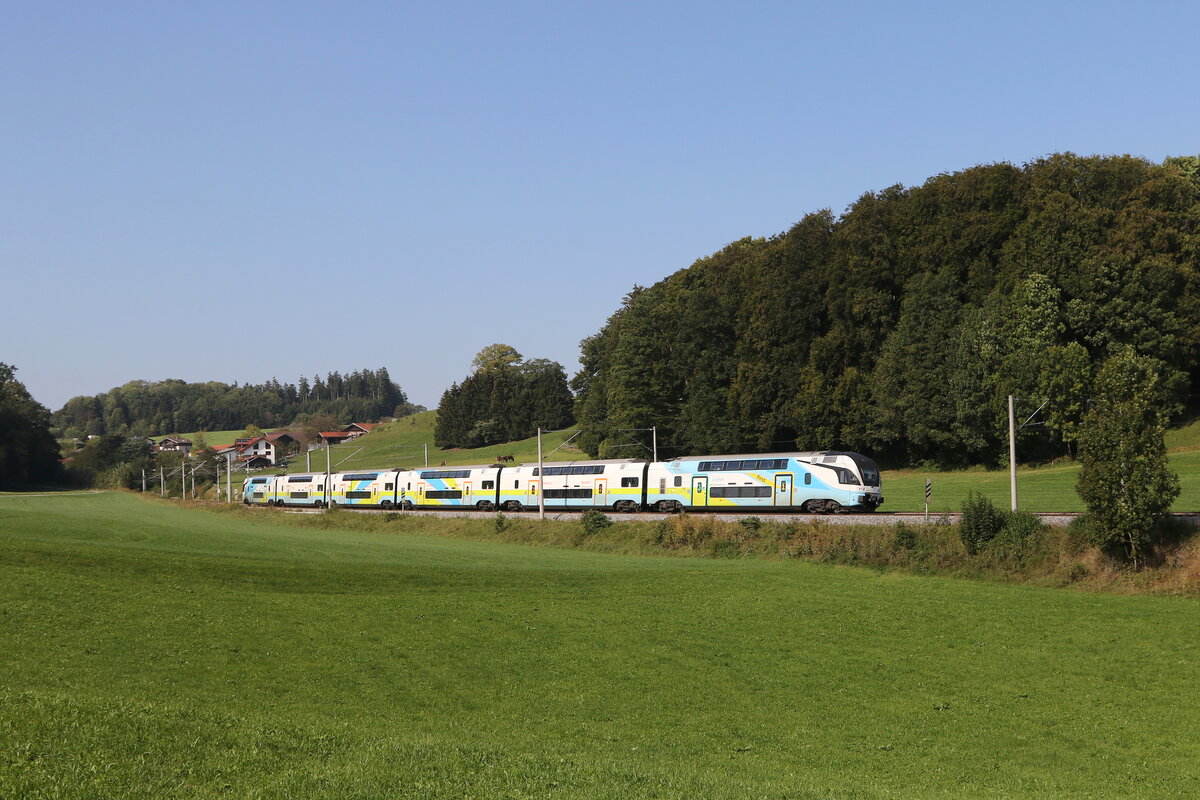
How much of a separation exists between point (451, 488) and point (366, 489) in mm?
12475

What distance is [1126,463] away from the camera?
A: 1447 inches

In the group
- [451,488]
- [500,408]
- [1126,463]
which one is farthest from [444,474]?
[500,408]

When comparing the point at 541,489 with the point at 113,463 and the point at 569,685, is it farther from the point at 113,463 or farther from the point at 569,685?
the point at 113,463

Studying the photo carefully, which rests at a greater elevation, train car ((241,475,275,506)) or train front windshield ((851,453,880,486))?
train front windshield ((851,453,880,486))

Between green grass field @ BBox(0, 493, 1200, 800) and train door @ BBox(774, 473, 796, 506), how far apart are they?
54.8 feet

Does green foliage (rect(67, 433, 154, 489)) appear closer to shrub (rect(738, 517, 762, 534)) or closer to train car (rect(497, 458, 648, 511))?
train car (rect(497, 458, 648, 511))

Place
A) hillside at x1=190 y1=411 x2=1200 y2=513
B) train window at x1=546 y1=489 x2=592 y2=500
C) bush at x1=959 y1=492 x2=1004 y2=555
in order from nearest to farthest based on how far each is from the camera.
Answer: bush at x1=959 y1=492 x2=1004 y2=555 < hillside at x1=190 y1=411 x2=1200 y2=513 < train window at x1=546 y1=489 x2=592 y2=500

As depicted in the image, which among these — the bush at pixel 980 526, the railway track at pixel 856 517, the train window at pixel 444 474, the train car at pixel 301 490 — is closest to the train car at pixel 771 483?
the railway track at pixel 856 517

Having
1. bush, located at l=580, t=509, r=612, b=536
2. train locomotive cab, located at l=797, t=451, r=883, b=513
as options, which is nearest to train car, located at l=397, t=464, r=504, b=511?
bush, located at l=580, t=509, r=612, b=536

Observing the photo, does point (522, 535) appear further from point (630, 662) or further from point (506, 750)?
point (506, 750)

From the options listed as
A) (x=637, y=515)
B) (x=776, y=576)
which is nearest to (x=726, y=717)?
(x=776, y=576)

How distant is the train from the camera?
56.2 metres

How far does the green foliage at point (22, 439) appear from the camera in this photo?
506 ft

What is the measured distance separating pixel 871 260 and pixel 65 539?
6837 centimetres
